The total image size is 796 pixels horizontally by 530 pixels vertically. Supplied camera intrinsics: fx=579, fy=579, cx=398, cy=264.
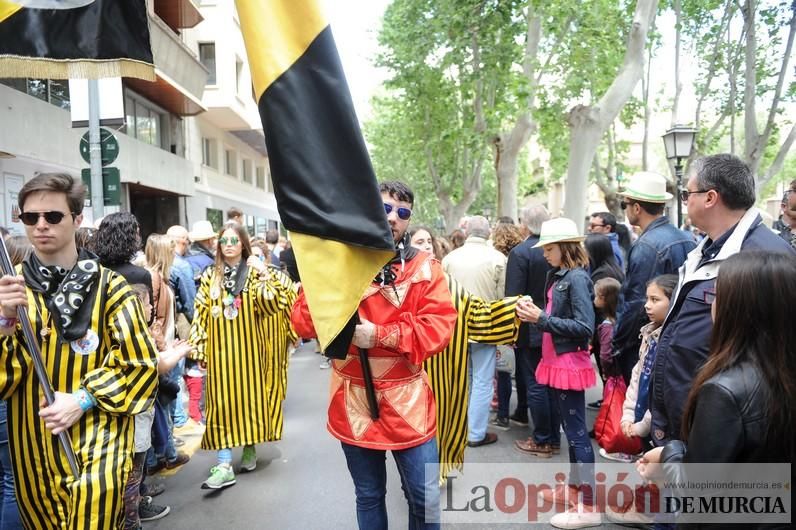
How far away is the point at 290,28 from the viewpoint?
1.78 metres

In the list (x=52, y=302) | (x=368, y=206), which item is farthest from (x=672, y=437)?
(x=52, y=302)

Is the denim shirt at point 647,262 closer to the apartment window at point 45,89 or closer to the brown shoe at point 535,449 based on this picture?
the brown shoe at point 535,449

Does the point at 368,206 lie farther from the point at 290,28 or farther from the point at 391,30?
the point at 391,30

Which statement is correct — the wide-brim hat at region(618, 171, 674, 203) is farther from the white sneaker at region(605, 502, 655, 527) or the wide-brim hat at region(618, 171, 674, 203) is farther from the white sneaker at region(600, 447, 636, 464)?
the white sneaker at region(600, 447, 636, 464)

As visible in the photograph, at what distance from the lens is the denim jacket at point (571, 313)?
4070mm

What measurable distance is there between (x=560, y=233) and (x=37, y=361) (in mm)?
3332

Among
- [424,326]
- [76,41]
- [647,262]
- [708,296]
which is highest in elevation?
[76,41]

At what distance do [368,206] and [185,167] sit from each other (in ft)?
62.7

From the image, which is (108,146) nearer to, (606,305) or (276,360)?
(276,360)

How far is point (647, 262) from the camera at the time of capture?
418 centimetres

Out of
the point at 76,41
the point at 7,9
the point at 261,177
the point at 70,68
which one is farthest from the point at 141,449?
the point at 261,177

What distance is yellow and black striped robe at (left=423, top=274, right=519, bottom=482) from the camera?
3.33m

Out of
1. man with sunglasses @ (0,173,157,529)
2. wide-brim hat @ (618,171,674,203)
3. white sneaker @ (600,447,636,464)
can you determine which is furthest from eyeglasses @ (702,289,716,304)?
white sneaker @ (600,447,636,464)

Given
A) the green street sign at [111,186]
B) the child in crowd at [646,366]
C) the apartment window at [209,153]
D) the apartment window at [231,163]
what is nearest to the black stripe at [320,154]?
the child in crowd at [646,366]
